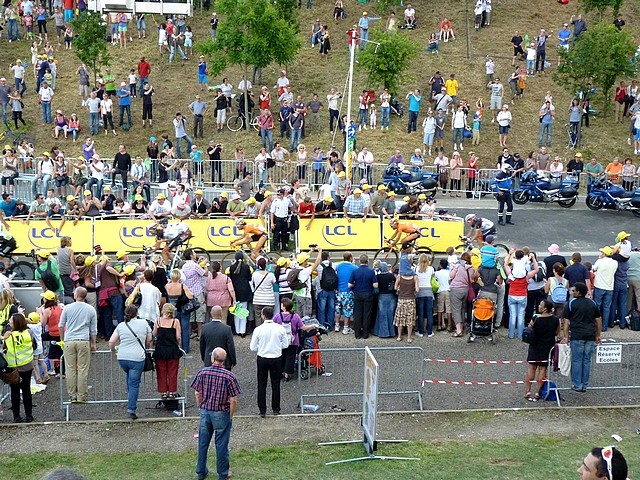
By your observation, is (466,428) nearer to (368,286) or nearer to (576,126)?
(368,286)

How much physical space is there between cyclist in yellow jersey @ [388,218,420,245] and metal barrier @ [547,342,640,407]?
22.6 feet

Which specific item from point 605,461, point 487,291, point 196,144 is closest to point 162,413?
point 487,291

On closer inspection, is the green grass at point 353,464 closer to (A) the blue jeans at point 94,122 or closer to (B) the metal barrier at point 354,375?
(B) the metal barrier at point 354,375

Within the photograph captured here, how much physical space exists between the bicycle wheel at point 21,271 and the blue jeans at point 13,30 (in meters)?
24.7

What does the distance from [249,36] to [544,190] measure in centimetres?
1222

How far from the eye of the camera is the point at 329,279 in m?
19.7

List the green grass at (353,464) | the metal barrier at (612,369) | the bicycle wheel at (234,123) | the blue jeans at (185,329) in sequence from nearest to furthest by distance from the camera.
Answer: the green grass at (353,464), the metal barrier at (612,369), the blue jeans at (185,329), the bicycle wheel at (234,123)

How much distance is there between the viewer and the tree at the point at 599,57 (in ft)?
123

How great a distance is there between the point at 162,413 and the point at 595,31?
26.9m

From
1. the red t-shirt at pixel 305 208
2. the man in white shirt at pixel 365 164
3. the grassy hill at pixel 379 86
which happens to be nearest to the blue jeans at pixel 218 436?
the red t-shirt at pixel 305 208

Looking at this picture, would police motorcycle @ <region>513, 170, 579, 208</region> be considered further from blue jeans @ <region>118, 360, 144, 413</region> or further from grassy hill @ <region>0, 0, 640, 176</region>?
blue jeans @ <region>118, 360, 144, 413</region>

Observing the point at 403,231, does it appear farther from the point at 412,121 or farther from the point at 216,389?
the point at 412,121

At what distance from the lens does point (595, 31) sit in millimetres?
37500

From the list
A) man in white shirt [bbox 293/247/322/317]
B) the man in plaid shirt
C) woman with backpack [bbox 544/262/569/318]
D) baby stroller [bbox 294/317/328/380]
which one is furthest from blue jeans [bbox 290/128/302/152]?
the man in plaid shirt
